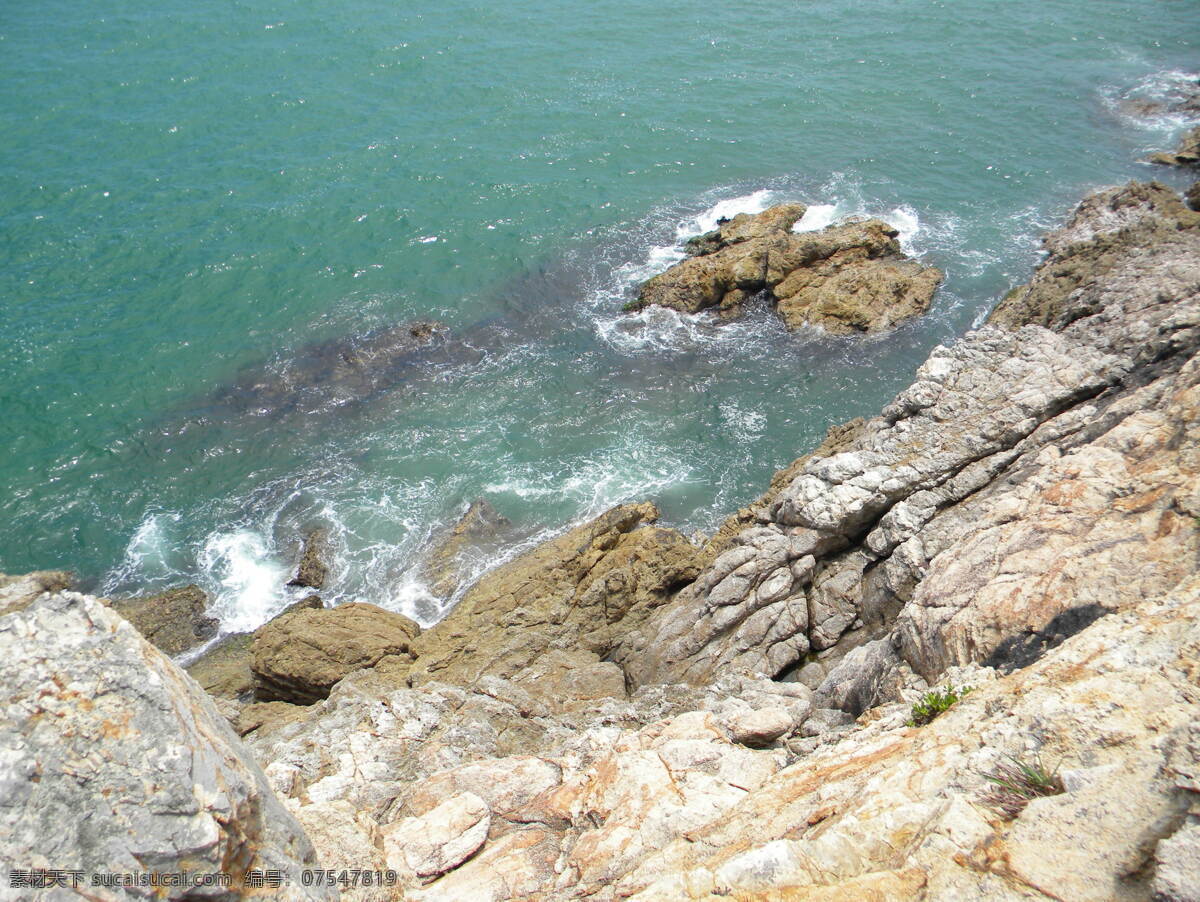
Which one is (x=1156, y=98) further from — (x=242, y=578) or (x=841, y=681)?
(x=242, y=578)

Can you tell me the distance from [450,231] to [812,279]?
894 inches

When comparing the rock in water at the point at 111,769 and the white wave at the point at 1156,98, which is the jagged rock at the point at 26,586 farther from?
the white wave at the point at 1156,98

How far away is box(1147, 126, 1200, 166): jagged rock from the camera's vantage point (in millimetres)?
53094

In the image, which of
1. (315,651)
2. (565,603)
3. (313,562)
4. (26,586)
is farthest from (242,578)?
(565,603)

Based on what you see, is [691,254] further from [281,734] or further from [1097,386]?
[281,734]

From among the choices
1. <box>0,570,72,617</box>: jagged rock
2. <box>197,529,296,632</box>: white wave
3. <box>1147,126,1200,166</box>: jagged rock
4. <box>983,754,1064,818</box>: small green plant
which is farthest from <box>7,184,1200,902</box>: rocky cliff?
<box>1147,126,1200,166</box>: jagged rock

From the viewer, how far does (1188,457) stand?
14.1 m

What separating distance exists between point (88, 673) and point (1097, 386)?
2339cm

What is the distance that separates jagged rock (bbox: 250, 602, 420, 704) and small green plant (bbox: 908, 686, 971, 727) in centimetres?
1740

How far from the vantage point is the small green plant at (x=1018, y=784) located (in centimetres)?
856

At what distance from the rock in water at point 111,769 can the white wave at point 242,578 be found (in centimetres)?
2270

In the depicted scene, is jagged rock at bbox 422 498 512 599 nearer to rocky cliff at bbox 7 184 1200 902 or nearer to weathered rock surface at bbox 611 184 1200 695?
rocky cliff at bbox 7 184 1200 902

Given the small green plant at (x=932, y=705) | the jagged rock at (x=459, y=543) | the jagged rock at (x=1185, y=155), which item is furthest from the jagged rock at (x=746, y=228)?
the small green plant at (x=932, y=705)

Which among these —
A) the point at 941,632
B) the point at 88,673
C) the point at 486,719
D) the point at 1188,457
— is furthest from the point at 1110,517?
the point at 88,673
